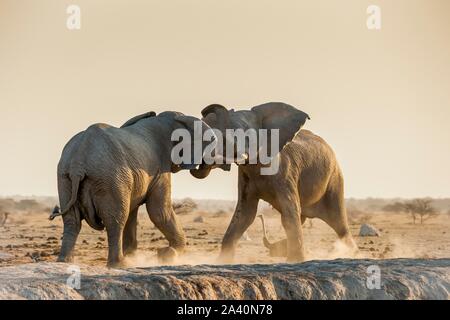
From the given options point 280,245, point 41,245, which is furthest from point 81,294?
point 41,245

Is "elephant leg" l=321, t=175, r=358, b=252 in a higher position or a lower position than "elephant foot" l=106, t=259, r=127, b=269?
higher

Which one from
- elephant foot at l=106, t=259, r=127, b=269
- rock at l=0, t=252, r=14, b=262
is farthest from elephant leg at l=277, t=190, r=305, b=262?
rock at l=0, t=252, r=14, b=262

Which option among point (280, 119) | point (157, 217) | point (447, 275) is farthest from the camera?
point (280, 119)

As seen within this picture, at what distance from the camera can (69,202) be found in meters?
12.1

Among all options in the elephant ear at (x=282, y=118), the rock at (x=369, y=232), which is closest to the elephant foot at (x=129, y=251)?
the elephant ear at (x=282, y=118)

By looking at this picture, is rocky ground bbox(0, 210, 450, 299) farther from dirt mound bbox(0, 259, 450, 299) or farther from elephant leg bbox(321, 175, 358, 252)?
elephant leg bbox(321, 175, 358, 252)

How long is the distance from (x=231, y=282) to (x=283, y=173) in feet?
14.6

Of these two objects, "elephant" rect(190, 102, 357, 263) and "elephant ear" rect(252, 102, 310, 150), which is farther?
"elephant ear" rect(252, 102, 310, 150)

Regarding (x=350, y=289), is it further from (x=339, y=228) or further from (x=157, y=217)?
(x=339, y=228)

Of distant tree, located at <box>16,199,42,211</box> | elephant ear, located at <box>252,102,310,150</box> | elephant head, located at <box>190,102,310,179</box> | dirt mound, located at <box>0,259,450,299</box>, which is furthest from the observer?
distant tree, located at <box>16,199,42,211</box>

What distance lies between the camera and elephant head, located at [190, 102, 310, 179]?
45.2 ft

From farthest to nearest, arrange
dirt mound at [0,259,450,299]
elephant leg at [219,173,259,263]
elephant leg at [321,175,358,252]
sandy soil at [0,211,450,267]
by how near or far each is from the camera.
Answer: sandy soil at [0,211,450,267], elephant leg at [321,175,358,252], elephant leg at [219,173,259,263], dirt mound at [0,259,450,299]

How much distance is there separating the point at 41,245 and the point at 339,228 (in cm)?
873

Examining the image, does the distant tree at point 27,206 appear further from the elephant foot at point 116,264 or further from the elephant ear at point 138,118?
the elephant foot at point 116,264
